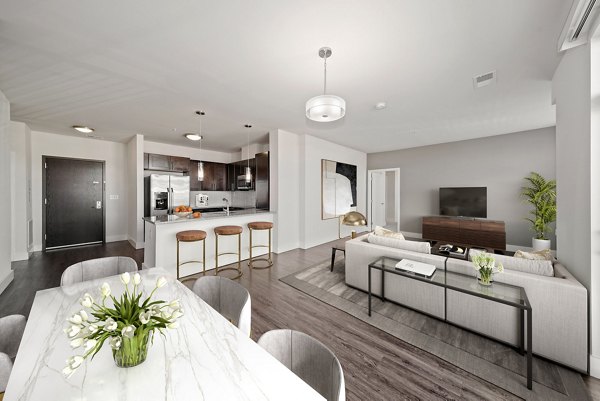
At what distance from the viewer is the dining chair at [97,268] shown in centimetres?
175

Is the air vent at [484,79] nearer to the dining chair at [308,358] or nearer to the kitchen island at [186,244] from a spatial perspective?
the dining chair at [308,358]

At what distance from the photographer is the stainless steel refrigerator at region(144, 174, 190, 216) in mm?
5160

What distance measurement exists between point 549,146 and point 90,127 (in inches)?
371

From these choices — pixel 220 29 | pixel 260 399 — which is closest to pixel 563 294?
pixel 260 399

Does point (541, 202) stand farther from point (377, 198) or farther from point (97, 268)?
point (97, 268)

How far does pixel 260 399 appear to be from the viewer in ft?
2.33

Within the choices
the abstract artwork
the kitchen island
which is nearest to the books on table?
the kitchen island

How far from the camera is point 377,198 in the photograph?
7965mm

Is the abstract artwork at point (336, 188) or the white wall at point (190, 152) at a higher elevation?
the white wall at point (190, 152)

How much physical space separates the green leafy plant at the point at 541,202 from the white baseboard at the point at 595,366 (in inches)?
153

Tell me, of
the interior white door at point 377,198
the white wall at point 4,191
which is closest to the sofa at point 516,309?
the white wall at point 4,191

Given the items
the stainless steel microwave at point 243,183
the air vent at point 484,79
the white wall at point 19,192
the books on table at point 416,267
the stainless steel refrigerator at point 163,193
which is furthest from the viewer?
the stainless steel microwave at point 243,183

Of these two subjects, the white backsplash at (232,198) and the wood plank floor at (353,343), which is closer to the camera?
the wood plank floor at (353,343)

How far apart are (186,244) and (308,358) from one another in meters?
3.27
